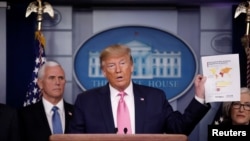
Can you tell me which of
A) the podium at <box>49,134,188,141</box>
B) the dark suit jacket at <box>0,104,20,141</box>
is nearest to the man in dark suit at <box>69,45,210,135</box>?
the dark suit jacket at <box>0,104,20,141</box>

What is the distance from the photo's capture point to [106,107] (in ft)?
8.00

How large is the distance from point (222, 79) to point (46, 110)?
1532mm

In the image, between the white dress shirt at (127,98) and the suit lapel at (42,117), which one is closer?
the white dress shirt at (127,98)

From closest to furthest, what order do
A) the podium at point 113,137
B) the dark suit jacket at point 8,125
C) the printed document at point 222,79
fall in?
the podium at point 113,137 → the printed document at point 222,79 → the dark suit jacket at point 8,125

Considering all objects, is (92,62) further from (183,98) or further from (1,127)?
(1,127)

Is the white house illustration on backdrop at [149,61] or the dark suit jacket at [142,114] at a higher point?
the white house illustration on backdrop at [149,61]

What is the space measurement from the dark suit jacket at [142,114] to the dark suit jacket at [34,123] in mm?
914

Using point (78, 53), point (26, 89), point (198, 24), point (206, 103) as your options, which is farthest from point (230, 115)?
point (26, 89)

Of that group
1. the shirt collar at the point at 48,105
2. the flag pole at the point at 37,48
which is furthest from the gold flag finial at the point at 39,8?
the shirt collar at the point at 48,105

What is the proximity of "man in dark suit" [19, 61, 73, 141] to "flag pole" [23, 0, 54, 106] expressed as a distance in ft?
1.13

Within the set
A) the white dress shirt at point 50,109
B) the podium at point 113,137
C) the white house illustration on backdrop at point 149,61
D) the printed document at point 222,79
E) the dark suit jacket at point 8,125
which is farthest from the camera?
the white house illustration on backdrop at point 149,61

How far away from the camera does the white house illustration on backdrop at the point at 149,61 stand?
4324mm

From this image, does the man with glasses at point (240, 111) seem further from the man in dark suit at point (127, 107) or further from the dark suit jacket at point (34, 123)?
the dark suit jacket at point (34, 123)

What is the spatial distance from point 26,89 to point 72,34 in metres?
0.61
